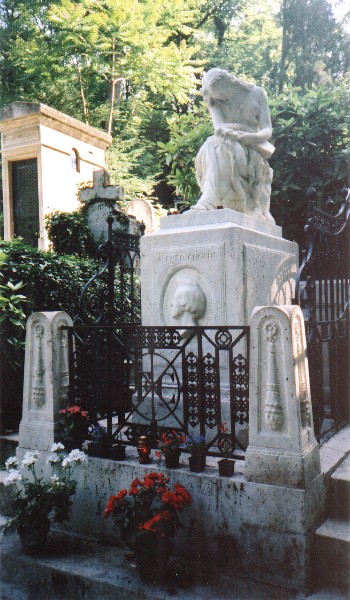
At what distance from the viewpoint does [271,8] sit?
2436 cm

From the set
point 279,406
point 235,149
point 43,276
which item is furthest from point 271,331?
point 43,276

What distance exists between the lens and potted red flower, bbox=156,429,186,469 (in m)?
3.51

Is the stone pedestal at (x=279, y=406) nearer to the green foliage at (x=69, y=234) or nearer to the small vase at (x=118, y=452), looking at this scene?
the small vase at (x=118, y=452)

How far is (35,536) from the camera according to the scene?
349cm

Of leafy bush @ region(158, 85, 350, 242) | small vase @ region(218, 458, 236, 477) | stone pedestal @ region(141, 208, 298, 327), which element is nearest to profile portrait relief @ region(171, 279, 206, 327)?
stone pedestal @ region(141, 208, 298, 327)

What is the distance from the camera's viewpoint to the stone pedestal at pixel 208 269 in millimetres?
4477

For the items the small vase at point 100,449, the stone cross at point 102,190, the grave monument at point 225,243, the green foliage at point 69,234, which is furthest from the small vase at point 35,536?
the stone cross at point 102,190

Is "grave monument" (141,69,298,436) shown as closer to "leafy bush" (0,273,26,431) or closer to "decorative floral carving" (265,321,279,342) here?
"decorative floral carving" (265,321,279,342)

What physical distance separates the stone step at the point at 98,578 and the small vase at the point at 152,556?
0.05 metres

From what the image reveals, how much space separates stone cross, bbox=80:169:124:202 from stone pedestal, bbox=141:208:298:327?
4918 mm

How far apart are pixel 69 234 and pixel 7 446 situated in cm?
500

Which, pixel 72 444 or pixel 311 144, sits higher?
pixel 311 144

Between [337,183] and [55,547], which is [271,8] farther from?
[55,547]

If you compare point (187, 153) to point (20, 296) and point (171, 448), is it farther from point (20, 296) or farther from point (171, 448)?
point (171, 448)
